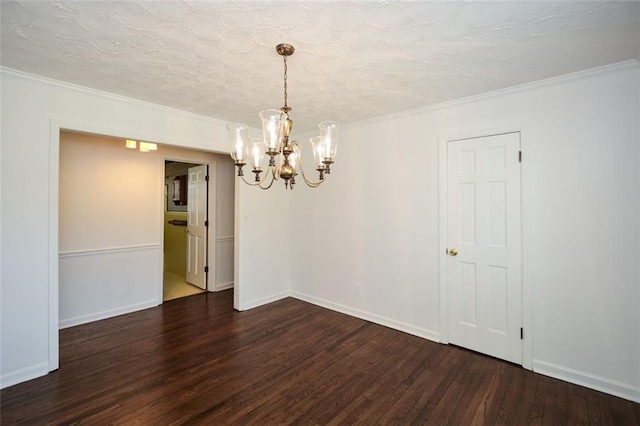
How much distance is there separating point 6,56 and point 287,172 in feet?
7.32

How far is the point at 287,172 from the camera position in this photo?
6.46 feet

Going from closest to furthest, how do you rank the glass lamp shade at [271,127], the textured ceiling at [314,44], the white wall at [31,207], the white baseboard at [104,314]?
the textured ceiling at [314,44], the glass lamp shade at [271,127], the white wall at [31,207], the white baseboard at [104,314]

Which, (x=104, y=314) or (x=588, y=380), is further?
(x=104, y=314)

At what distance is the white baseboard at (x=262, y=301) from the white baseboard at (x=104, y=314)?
4.38ft

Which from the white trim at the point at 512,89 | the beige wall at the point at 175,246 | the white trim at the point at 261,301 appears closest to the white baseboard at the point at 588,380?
the white trim at the point at 512,89

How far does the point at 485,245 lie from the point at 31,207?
4055mm

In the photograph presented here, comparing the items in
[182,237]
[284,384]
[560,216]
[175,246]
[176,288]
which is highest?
[560,216]

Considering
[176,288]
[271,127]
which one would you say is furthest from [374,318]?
[176,288]

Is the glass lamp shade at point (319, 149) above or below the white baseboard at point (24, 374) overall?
above

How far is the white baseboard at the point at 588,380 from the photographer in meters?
2.21

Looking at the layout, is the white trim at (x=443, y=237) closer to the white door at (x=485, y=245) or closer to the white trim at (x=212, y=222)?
the white door at (x=485, y=245)

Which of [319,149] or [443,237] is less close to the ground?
[319,149]

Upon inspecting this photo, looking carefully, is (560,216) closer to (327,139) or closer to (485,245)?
(485,245)

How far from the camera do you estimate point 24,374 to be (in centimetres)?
241
